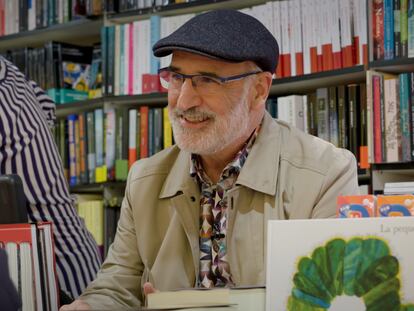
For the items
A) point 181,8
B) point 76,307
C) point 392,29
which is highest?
point 181,8

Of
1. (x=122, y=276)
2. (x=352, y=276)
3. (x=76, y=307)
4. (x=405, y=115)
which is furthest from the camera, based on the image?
(x=405, y=115)

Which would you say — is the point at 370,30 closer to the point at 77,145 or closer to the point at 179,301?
the point at 77,145

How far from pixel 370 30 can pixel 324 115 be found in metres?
0.38

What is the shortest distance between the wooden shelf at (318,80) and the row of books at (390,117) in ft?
0.36

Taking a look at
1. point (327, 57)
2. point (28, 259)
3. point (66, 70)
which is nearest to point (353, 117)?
point (327, 57)

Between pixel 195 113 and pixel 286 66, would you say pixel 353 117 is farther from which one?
pixel 195 113

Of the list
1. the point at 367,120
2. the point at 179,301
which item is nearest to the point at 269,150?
the point at 179,301

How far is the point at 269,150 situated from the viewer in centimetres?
187

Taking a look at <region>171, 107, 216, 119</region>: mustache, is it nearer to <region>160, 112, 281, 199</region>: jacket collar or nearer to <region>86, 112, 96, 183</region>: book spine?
<region>160, 112, 281, 199</region>: jacket collar

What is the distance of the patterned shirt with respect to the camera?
5.99 ft

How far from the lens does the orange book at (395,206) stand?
1256mm

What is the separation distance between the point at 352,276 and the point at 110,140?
2.74 m

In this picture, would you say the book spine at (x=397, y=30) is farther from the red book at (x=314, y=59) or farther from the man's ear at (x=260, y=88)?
the man's ear at (x=260, y=88)

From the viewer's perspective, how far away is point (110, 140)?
12.5 ft
